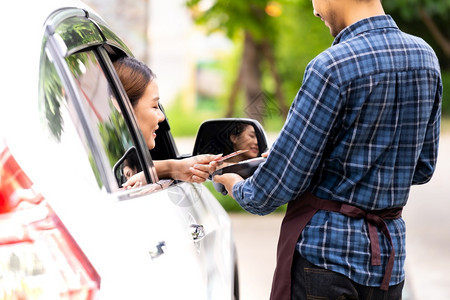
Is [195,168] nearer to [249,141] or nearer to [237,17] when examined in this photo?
[249,141]

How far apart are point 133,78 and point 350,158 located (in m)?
0.99

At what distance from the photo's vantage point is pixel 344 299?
264 cm

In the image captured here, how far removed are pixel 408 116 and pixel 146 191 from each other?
87 cm

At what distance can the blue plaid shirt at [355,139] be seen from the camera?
2.53 metres

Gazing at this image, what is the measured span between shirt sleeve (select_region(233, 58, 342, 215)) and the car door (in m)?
0.31

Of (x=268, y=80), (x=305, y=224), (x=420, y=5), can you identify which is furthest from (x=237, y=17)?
(x=268, y=80)

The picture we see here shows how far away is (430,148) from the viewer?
2.85 metres

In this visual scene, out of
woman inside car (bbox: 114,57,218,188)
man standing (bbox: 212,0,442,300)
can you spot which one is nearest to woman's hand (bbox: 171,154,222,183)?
woman inside car (bbox: 114,57,218,188)

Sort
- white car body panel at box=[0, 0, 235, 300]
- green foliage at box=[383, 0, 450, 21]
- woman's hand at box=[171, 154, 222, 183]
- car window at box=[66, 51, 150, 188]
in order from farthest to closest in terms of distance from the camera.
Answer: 1. green foliage at box=[383, 0, 450, 21]
2. woman's hand at box=[171, 154, 222, 183]
3. car window at box=[66, 51, 150, 188]
4. white car body panel at box=[0, 0, 235, 300]

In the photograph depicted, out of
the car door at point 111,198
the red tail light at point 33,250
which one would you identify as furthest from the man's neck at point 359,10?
the red tail light at point 33,250

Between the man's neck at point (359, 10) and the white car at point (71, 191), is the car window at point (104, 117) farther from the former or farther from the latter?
the man's neck at point (359, 10)

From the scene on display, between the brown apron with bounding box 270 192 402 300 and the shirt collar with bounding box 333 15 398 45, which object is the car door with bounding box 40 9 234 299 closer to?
the brown apron with bounding box 270 192 402 300

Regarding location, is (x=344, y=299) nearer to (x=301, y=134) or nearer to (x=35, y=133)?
(x=301, y=134)

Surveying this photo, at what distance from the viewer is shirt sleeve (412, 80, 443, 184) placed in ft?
9.20
